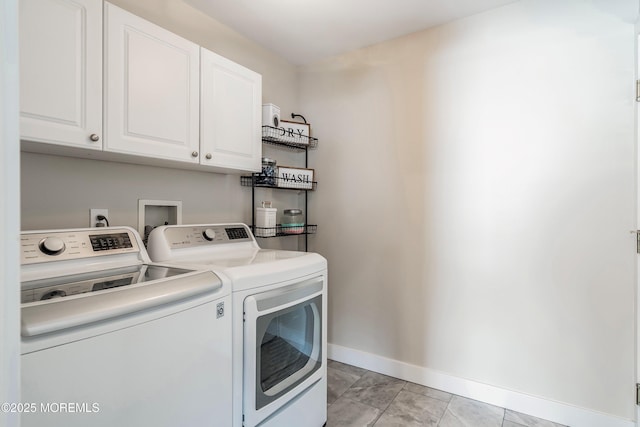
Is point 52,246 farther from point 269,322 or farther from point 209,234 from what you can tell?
point 269,322

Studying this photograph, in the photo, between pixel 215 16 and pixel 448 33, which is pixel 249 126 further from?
pixel 448 33

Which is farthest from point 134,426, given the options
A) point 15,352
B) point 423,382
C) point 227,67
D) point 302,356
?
point 423,382

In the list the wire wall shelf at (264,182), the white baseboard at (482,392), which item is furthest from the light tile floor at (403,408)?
the wire wall shelf at (264,182)

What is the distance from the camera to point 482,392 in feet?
6.67

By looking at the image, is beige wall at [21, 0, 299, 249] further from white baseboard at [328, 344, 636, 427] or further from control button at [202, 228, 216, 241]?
white baseboard at [328, 344, 636, 427]

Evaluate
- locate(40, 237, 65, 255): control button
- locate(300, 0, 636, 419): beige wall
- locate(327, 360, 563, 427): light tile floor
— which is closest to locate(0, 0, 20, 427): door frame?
locate(40, 237, 65, 255): control button

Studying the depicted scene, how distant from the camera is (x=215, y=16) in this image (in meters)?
2.10

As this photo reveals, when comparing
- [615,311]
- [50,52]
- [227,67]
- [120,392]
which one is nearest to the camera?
[120,392]

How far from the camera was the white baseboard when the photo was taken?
1.75 meters

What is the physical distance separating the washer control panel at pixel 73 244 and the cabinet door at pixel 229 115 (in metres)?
0.55

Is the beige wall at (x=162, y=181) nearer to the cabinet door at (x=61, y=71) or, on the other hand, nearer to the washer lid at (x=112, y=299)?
the cabinet door at (x=61, y=71)

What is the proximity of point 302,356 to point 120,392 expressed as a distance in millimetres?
920

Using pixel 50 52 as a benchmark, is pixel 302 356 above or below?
below

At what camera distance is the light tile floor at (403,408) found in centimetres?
184
